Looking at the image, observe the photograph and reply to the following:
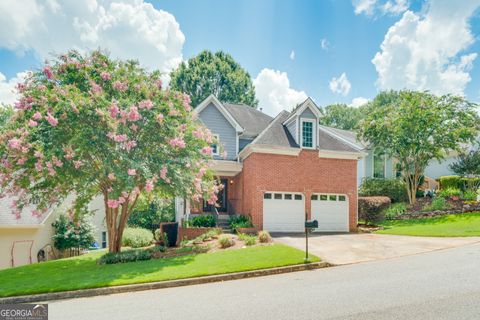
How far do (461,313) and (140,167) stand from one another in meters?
9.45

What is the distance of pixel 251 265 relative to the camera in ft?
33.3

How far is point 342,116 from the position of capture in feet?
181

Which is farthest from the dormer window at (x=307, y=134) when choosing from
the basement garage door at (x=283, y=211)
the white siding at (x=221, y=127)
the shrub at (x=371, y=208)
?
the shrub at (x=371, y=208)

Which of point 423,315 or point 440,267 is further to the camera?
point 440,267

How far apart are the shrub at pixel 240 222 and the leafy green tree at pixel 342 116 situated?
39.9 metres

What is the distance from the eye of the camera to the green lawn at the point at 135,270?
9.16 meters

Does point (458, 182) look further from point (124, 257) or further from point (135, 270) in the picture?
point (135, 270)

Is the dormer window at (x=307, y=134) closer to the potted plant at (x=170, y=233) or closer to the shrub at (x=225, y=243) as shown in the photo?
the shrub at (x=225, y=243)

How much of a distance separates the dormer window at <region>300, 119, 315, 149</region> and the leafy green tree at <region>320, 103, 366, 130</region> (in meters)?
36.7

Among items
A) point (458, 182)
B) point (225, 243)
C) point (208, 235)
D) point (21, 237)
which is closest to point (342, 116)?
point (458, 182)

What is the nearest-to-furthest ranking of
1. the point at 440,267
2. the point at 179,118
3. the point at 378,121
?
1. the point at 440,267
2. the point at 179,118
3. the point at 378,121

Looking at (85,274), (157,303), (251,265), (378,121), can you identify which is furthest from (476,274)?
(378,121)

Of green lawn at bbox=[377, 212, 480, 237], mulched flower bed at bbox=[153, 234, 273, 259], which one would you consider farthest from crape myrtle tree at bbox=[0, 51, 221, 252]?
green lawn at bbox=[377, 212, 480, 237]

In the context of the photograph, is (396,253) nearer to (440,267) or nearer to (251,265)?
(440,267)
